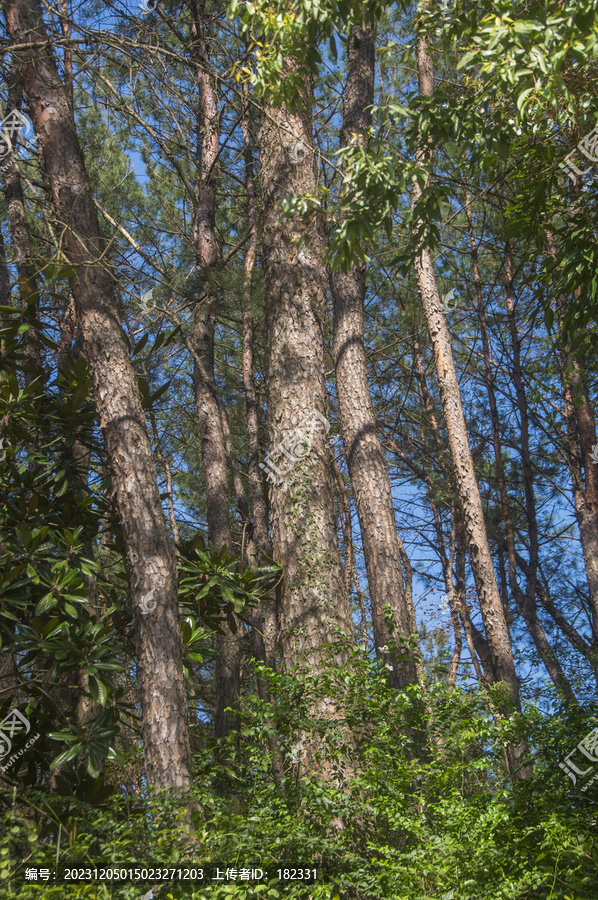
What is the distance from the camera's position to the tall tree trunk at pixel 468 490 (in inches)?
325

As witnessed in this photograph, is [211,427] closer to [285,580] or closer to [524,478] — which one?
[285,580]

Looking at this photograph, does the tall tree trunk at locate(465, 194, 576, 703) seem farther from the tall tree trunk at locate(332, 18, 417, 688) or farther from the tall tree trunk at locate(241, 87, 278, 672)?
the tall tree trunk at locate(332, 18, 417, 688)

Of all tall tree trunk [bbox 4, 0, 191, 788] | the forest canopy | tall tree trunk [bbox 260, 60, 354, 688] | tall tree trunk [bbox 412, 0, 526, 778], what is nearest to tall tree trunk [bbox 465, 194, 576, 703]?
tall tree trunk [bbox 412, 0, 526, 778]

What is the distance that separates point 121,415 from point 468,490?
18.2ft

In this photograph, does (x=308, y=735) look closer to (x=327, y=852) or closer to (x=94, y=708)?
(x=327, y=852)

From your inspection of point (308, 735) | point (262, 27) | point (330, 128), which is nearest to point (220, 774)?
point (308, 735)

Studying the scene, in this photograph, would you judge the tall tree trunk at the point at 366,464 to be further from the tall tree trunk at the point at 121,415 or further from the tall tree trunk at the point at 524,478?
the tall tree trunk at the point at 524,478

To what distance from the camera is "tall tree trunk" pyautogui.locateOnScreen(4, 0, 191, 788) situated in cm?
382

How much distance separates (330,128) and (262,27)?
30.8 ft

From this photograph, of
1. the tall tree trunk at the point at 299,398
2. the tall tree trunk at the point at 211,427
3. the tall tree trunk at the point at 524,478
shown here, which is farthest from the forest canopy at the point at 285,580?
the tall tree trunk at the point at 524,478

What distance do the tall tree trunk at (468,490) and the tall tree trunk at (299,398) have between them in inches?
140

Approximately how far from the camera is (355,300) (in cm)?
766

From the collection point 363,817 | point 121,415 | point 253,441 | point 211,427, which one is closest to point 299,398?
point 121,415

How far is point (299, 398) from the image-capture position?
4.29m
